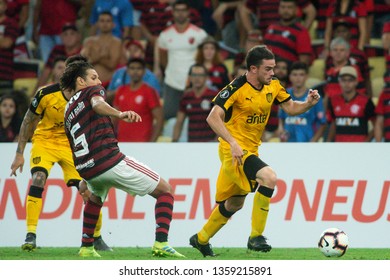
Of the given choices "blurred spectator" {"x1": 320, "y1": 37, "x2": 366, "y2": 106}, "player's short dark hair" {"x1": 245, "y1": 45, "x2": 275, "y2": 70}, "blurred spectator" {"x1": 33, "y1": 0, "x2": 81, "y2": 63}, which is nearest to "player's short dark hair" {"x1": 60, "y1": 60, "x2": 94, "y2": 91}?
"player's short dark hair" {"x1": 245, "y1": 45, "x2": 275, "y2": 70}

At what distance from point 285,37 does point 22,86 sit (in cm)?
440

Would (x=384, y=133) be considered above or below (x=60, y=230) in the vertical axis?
above

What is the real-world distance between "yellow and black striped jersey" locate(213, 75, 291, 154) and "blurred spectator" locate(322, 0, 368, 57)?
576cm

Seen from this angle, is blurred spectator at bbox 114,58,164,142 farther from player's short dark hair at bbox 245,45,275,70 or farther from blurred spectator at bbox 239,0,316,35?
player's short dark hair at bbox 245,45,275,70

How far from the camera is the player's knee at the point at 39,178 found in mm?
11977

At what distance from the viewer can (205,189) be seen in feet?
44.3

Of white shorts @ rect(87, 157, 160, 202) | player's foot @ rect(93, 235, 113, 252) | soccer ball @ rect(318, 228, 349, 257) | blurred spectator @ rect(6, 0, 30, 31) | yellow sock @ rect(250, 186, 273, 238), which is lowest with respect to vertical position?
player's foot @ rect(93, 235, 113, 252)

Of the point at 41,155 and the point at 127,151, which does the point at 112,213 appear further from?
the point at 41,155

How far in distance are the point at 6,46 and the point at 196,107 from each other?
3.74 metres

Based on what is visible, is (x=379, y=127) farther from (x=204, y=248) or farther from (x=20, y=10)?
(x=20, y=10)

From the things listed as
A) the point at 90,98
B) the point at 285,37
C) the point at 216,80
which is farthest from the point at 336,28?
the point at 90,98

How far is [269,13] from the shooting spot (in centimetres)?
1753

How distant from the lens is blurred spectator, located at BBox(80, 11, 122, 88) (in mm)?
17234

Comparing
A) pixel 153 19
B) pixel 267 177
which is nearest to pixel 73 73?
pixel 267 177
